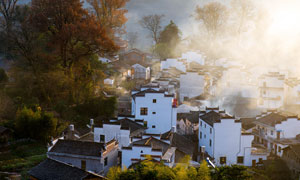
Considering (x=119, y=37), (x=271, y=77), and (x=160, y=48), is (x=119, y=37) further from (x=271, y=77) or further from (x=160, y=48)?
(x=271, y=77)

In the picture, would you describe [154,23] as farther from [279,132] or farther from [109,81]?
[279,132]

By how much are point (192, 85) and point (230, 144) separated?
9.31 m

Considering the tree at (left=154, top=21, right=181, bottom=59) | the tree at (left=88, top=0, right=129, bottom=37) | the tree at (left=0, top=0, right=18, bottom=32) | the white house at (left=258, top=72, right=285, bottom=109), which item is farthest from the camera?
the tree at (left=154, top=21, right=181, bottom=59)

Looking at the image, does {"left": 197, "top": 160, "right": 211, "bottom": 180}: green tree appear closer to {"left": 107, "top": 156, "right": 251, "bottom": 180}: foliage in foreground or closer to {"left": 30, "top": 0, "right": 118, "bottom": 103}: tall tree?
{"left": 107, "top": 156, "right": 251, "bottom": 180}: foliage in foreground

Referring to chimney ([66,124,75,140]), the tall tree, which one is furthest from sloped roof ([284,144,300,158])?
the tall tree

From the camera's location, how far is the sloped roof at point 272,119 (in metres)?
18.0

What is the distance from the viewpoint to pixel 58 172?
35.9ft

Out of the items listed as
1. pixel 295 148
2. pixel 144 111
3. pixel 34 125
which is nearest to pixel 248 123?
pixel 295 148

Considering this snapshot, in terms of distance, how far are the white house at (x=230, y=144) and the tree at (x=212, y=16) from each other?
A: 2280 centimetres

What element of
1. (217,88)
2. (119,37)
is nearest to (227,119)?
(217,88)

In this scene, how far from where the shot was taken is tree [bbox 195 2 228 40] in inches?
1447

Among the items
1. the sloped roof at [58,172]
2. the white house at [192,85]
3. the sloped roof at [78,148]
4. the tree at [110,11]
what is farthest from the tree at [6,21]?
the white house at [192,85]

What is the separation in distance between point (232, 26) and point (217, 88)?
14833 mm

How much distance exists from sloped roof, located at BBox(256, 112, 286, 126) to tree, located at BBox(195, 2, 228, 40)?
19.8 meters
